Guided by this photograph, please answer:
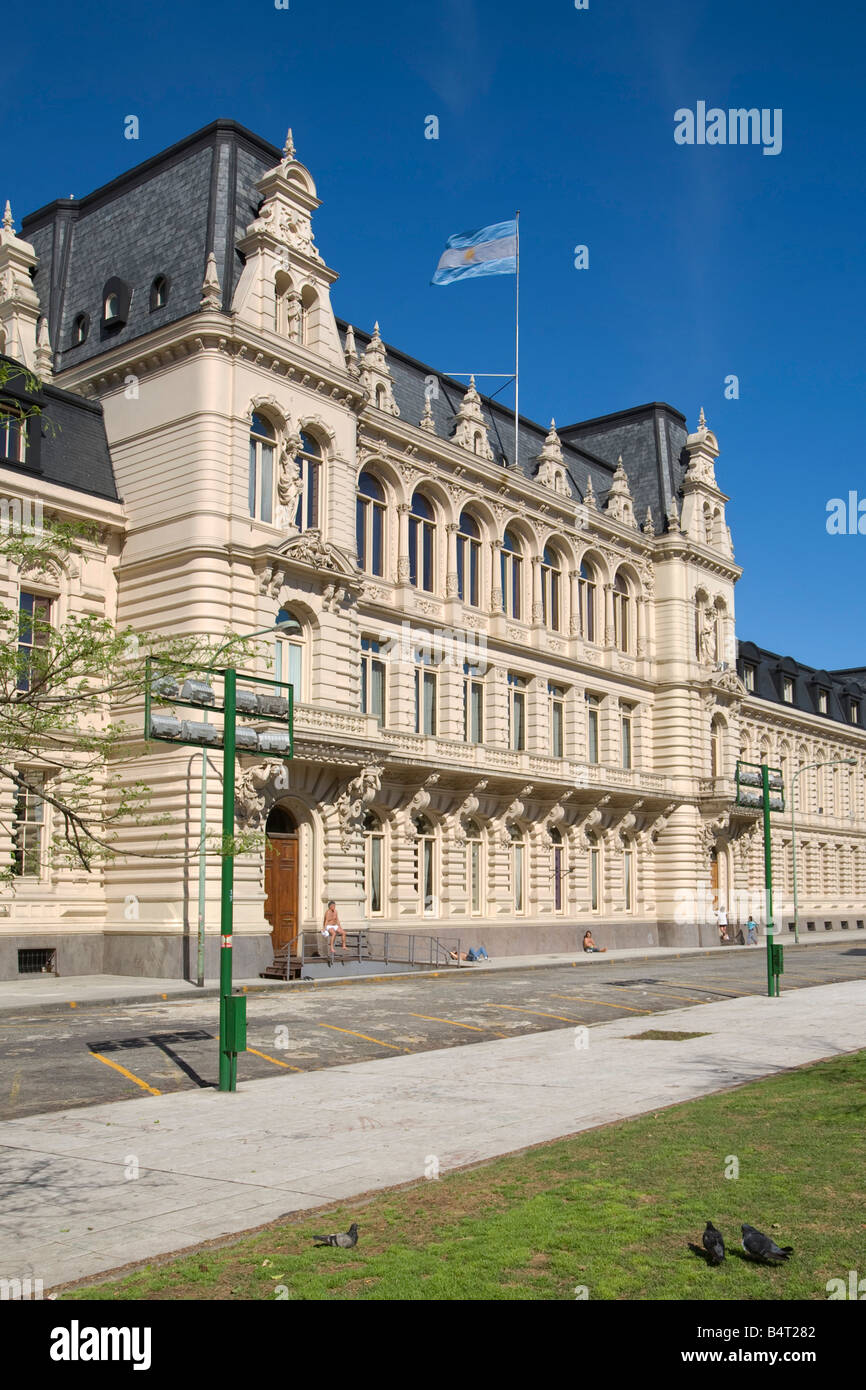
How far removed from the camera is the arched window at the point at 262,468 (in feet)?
124

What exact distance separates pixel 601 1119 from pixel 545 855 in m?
37.2

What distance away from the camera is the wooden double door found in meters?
37.6

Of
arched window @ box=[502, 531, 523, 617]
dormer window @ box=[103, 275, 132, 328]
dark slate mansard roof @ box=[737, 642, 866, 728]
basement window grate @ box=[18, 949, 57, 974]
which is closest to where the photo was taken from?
basement window grate @ box=[18, 949, 57, 974]

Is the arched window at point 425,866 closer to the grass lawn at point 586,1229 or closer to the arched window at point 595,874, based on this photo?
the arched window at point 595,874

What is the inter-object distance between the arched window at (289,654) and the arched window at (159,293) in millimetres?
10521

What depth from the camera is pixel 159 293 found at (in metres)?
39.4

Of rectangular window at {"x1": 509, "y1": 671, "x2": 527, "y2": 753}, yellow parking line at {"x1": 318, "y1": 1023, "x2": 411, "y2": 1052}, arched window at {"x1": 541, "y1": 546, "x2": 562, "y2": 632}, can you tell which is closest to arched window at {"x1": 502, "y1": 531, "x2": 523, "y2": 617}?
arched window at {"x1": 541, "y1": 546, "x2": 562, "y2": 632}

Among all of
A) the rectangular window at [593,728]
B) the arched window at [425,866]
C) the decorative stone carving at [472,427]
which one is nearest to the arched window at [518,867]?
the arched window at [425,866]

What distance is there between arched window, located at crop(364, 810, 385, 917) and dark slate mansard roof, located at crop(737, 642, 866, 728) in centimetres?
3660

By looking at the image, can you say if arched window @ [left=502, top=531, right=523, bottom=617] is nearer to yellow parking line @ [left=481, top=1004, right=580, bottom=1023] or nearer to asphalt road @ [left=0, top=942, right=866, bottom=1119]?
asphalt road @ [left=0, top=942, right=866, bottom=1119]

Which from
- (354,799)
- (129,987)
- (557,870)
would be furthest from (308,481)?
(557,870)

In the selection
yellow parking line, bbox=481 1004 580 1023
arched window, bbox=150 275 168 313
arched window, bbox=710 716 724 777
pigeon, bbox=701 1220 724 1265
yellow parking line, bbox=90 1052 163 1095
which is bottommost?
yellow parking line, bbox=481 1004 580 1023

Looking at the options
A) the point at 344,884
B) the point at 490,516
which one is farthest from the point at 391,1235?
the point at 490,516

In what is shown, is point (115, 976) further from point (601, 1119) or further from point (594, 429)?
point (594, 429)
